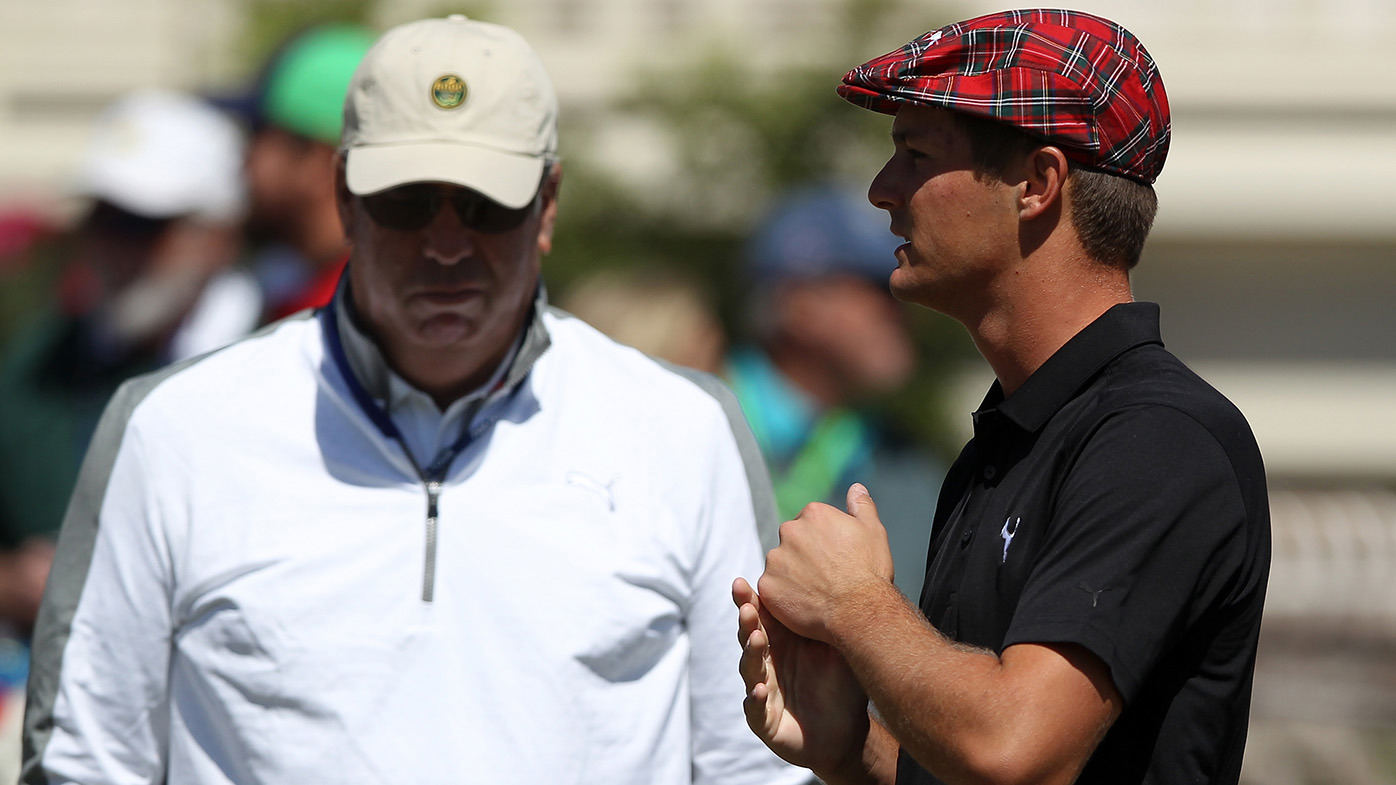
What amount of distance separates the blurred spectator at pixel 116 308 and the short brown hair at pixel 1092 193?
2.69m

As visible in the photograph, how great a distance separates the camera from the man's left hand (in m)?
1.93

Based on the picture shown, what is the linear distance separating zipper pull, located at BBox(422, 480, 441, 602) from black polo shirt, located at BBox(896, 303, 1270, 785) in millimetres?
871

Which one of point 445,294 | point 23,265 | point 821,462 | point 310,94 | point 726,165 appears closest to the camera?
point 445,294

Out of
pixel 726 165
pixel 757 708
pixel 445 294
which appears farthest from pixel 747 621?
pixel 726 165

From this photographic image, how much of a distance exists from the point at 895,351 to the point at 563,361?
89.4 inches

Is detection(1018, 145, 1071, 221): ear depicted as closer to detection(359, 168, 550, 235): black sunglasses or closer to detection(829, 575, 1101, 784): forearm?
detection(829, 575, 1101, 784): forearm

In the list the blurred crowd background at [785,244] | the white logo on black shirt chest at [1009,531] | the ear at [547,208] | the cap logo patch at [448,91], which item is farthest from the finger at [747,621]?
the blurred crowd background at [785,244]

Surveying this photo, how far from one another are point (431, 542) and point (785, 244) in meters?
2.63

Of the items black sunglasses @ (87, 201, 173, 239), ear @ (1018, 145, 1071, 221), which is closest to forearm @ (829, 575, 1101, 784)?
ear @ (1018, 145, 1071, 221)

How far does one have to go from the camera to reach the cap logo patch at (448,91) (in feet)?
8.92

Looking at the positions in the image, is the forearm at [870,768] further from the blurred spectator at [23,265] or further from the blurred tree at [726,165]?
the blurred tree at [726,165]

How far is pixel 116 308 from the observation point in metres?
4.41

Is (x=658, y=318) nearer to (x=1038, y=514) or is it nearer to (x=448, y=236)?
(x=448, y=236)

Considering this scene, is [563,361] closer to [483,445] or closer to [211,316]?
[483,445]
